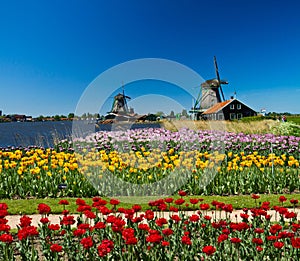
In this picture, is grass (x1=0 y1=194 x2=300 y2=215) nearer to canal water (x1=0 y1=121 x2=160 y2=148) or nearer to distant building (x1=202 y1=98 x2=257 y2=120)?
canal water (x1=0 y1=121 x2=160 y2=148)

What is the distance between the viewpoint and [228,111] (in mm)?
40469

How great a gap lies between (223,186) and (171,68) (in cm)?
421

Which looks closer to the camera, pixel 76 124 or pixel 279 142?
pixel 279 142

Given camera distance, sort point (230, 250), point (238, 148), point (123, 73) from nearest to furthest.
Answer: point (230, 250) < point (123, 73) < point (238, 148)

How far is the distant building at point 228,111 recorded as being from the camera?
39.0 meters

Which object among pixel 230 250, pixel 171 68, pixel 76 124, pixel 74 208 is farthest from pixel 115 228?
pixel 76 124

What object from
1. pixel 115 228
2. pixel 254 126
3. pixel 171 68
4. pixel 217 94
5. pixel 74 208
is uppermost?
pixel 217 94

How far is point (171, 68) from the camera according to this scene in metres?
10.4

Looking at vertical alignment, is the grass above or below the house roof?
below

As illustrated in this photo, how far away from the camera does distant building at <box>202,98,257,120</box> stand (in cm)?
3898

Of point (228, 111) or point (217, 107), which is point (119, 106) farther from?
point (228, 111)

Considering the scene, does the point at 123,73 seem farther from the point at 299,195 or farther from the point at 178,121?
the point at 178,121

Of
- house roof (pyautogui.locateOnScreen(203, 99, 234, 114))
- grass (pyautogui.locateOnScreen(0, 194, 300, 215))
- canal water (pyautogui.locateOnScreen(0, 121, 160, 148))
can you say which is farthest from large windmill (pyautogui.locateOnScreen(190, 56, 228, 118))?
grass (pyautogui.locateOnScreen(0, 194, 300, 215))

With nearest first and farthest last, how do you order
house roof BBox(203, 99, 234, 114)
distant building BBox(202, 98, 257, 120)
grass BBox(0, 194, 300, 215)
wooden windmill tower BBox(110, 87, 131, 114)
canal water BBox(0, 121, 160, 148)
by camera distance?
grass BBox(0, 194, 300, 215)
canal water BBox(0, 121, 160, 148)
wooden windmill tower BBox(110, 87, 131, 114)
distant building BBox(202, 98, 257, 120)
house roof BBox(203, 99, 234, 114)
